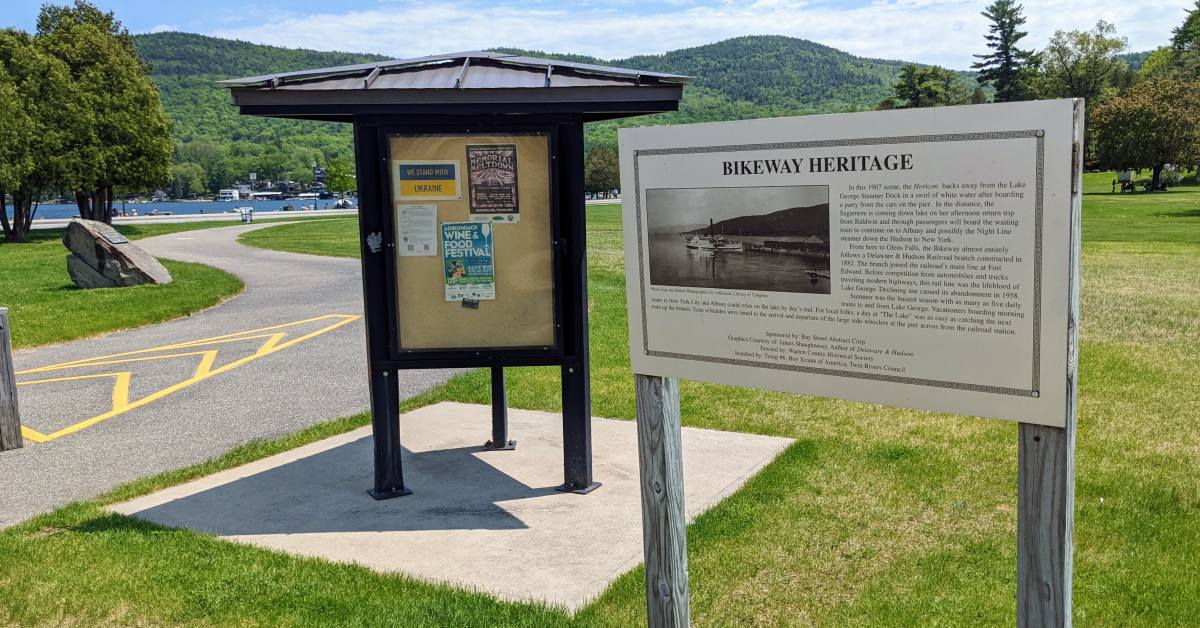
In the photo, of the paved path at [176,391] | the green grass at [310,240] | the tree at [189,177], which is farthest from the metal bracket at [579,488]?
the tree at [189,177]

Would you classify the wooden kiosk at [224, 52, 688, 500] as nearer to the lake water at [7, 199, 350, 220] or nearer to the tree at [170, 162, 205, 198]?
the lake water at [7, 199, 350, 220]

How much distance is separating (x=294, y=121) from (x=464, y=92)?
120201 mm

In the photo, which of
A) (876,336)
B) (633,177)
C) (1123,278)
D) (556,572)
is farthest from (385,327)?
(1123,278)

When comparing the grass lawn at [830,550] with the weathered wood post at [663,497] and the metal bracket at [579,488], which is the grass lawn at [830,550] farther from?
the metal bracket at [579,488]

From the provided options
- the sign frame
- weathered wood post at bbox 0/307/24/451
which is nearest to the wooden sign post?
the sign frame

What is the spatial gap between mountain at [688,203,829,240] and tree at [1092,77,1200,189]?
61.0 meters

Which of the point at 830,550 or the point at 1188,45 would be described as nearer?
the point at 830,550

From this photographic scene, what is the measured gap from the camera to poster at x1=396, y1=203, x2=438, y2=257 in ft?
17.9

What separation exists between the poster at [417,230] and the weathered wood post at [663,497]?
2392 millimetres

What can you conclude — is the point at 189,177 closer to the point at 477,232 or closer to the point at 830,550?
the point at 477,232

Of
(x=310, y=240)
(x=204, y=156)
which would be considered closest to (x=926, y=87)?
(x=310, y=240)

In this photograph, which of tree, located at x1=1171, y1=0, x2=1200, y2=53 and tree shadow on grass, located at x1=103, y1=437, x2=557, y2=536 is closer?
tree shadow on grass, located at x1=103, y1=437, x2=557, y2=536

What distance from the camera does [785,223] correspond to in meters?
2.95

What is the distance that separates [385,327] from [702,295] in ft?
9.31
